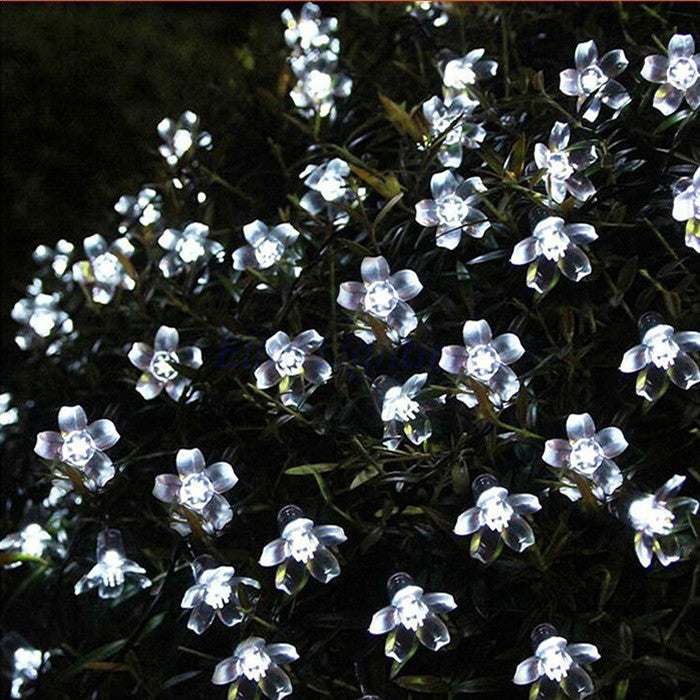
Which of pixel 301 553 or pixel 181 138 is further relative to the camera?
pixel 181 138

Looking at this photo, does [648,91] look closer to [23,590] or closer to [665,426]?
[665,426]

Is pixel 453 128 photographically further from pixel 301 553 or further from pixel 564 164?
pixel 301 553

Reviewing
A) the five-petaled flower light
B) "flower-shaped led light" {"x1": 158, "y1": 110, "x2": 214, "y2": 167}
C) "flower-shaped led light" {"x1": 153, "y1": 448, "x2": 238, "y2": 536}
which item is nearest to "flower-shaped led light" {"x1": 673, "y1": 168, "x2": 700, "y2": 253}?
"flower-shaped led light" {"x1": 153, "y1": 448, "x2": 238, "y2": 536}

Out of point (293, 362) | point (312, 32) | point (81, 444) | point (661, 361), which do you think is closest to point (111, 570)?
point (81, 444)

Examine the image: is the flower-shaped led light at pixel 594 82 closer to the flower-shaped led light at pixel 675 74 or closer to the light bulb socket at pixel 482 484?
the flower-shaped led light at pixel 675 74

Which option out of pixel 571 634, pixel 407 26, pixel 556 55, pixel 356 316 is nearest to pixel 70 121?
pixel 407 26

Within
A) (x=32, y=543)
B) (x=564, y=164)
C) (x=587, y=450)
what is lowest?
(x=32, y=543)
